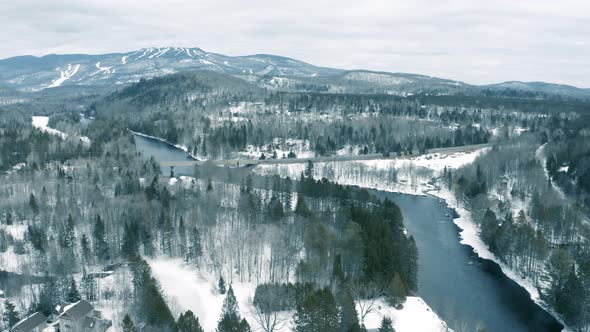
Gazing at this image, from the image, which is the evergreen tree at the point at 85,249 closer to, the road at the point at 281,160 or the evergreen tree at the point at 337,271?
the evergreen tree at the point at 337,271

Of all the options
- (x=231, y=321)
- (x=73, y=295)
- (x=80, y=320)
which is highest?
(x=231, y=321)

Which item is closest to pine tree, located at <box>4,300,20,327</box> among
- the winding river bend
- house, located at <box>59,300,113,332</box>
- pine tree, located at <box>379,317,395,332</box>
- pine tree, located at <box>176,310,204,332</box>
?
house, located at <box>59,300,113,332</box>

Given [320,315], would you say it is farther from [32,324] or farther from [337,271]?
[32,324]

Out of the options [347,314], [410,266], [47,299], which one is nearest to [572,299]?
[410,266]

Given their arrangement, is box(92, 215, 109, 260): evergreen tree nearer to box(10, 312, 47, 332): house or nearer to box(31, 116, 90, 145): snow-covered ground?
box(10, 312, 47, 332): house

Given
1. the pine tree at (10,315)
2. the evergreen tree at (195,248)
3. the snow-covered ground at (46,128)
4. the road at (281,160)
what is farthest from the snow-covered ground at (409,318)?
the snow-covered ground at (46,128)
